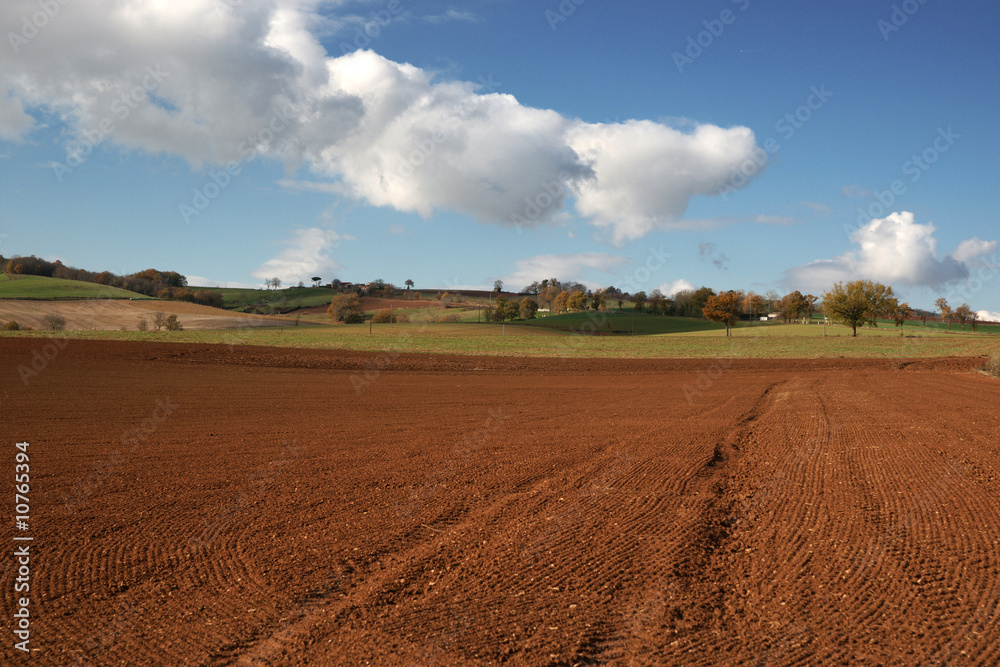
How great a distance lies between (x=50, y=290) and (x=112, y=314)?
2607 centimetres

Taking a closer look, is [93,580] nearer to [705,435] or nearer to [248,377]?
[705,435]

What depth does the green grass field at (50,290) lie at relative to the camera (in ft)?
299

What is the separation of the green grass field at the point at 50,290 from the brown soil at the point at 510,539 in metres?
94.1

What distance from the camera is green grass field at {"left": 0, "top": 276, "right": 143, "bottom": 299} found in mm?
91062

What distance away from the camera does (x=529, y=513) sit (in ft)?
26.4

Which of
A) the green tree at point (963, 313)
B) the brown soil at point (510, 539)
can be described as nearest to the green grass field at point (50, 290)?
the brown soil at point (510, 539)

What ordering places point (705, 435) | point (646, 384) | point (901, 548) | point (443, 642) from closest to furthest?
point (443, 642), point (901, 548), point (705, 435), point (646, 384)

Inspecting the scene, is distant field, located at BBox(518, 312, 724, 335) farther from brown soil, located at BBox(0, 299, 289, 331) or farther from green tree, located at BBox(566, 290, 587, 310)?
brown soil, located at BBox(0, 299, 289, 331)

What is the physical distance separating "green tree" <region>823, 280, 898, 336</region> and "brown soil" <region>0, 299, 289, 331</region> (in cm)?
7519

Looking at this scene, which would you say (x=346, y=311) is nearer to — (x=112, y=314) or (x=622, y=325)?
(x=112, y=314)

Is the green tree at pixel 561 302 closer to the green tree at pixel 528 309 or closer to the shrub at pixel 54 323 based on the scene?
the green tree at pixel 528 309

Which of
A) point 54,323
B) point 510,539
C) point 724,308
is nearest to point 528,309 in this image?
point 724,308

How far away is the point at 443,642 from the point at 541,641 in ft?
2.67

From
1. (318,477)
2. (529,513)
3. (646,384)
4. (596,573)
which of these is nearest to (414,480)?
(318,477)
